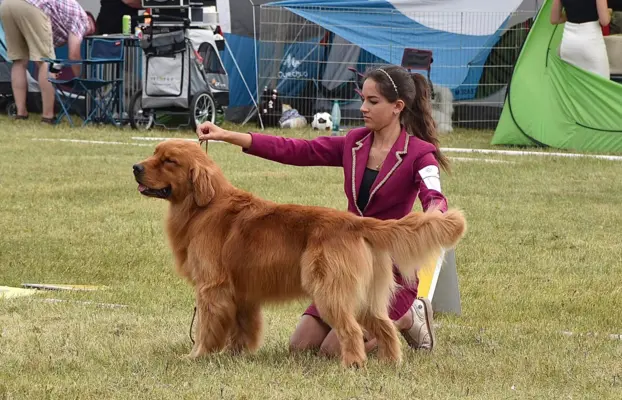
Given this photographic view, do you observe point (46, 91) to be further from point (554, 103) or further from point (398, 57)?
point (554, 103)

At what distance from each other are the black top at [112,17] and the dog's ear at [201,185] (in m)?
13.1

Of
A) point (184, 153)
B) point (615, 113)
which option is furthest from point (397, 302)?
point (615, 113)

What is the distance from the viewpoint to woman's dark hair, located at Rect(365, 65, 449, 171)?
482 cm

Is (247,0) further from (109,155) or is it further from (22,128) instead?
(109,155)

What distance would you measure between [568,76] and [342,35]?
368 centimetres

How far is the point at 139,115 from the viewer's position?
15023mm

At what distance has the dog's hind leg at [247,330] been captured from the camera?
15.7ft

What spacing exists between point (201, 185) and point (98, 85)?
10.6 metres

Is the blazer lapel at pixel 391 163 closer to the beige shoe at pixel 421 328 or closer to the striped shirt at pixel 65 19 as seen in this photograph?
the beige shoe at pixel 421 328

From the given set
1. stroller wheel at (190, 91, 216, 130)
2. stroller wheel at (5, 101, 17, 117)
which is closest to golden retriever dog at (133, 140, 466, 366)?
stroller wheel at (190, 91, 216, 130)

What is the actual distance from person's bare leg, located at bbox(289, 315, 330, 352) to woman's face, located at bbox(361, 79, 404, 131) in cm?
91

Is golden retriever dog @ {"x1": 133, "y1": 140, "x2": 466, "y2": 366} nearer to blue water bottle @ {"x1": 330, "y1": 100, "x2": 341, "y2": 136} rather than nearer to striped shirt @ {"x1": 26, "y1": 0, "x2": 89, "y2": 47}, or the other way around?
blue water bottle @ {"x1": 330, "y1": 100, "x2": 341, "y2": 136}

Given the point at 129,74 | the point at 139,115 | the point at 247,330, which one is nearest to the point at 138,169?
the point at 247,330

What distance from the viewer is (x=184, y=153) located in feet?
14.8
